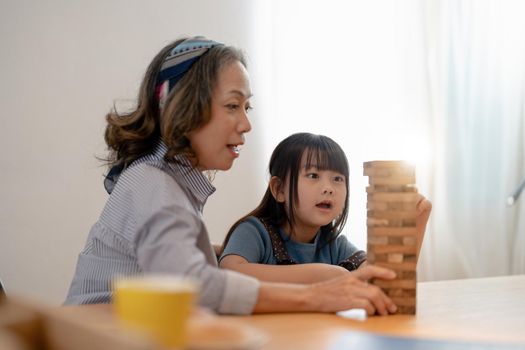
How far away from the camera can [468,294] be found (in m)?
1.70

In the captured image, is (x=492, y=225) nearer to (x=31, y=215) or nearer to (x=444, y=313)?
(x=31, y=215)

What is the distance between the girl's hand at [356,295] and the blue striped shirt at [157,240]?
133 millimetres

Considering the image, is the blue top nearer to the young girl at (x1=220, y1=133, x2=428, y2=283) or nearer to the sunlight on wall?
the young girl at (x1=220, y1=133, x2=428, y2=283)

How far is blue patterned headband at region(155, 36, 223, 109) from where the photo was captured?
5.07ft

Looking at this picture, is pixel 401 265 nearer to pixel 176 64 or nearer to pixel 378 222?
pixel 378 222

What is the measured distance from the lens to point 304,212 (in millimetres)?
2131

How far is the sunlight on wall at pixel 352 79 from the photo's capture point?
367 cm

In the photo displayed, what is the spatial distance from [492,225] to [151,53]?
2.00m

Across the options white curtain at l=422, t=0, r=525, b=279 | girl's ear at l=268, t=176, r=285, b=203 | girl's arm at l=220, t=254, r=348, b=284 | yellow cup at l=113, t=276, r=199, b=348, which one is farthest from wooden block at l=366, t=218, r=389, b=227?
white curtain at l=422, t=0, r=525, b=279

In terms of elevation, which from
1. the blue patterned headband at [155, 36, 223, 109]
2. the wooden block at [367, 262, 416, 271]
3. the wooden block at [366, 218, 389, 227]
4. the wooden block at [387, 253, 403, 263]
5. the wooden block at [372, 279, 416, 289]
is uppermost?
the blue patterned headband at [155, 36, 223, 109]

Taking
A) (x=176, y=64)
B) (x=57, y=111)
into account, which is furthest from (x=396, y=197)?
(x=57, y=111)

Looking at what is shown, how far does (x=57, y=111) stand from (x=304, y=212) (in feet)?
4.86

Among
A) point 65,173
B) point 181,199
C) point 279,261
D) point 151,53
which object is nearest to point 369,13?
point 151,53

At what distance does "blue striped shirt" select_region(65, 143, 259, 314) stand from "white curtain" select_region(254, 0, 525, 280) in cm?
222
